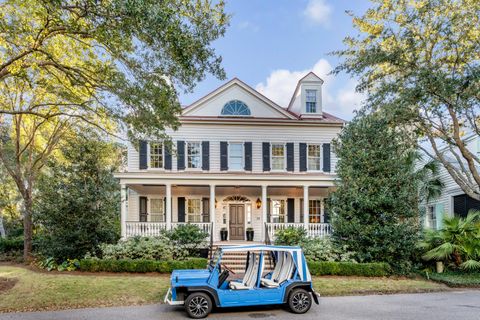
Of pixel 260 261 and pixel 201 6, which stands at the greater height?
pixel 201 6

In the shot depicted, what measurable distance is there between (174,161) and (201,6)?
33.0ft

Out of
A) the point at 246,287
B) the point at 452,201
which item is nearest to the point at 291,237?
the point at 246,287

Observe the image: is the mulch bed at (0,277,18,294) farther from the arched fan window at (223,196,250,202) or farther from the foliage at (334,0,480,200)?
the foliage at (334,0,480,200)

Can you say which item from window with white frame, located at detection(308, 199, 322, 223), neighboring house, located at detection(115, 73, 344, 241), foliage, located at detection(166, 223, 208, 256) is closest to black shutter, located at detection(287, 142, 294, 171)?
neighboring house, located at detection(115, 73, 344, 241)

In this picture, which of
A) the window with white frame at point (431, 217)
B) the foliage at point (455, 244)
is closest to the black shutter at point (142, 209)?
the foliage at point (455, 244)

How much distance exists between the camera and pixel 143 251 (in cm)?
1281

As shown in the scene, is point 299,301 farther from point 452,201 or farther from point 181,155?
point 452,201

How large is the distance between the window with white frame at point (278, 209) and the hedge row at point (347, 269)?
Result: 23.2 ft

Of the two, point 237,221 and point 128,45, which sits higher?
point 128,45

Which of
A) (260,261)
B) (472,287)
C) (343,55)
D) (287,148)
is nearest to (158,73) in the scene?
(260,261)

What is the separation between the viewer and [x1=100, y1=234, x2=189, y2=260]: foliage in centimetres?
1263

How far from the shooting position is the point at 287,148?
1819cm

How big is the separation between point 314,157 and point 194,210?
7.39 metres

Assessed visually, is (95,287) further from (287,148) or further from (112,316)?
(287,148)
